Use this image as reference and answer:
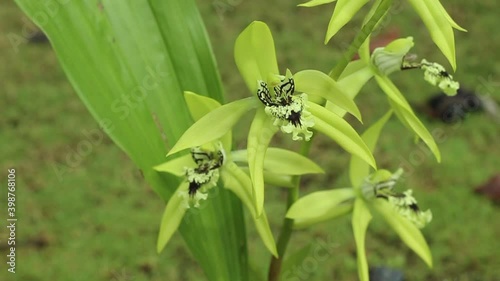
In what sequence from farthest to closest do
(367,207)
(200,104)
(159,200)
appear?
(159,200)
(367,207)
(200,104)

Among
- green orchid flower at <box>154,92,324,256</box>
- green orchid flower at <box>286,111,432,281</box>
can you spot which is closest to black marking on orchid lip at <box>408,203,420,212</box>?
green orchid flower at <box>286,111,432,281</box>

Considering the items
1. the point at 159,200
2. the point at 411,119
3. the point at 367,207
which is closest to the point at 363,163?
the point at 367,207

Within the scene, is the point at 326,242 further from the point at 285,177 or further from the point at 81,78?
the point at 81,78

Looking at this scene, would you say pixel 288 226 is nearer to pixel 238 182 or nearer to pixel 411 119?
pixel 238 182

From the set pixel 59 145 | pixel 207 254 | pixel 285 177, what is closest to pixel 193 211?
pixel 207 254

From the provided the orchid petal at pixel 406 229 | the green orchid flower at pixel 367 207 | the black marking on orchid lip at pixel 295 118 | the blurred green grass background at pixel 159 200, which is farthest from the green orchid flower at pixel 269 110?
the blurred green grass background at pixel 159 200

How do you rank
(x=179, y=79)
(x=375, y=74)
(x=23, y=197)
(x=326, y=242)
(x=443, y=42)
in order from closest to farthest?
(x=443, y=42), (x=375, y=74), (x=179, y=79), (x=326, y=242), (x=23, y=197)
